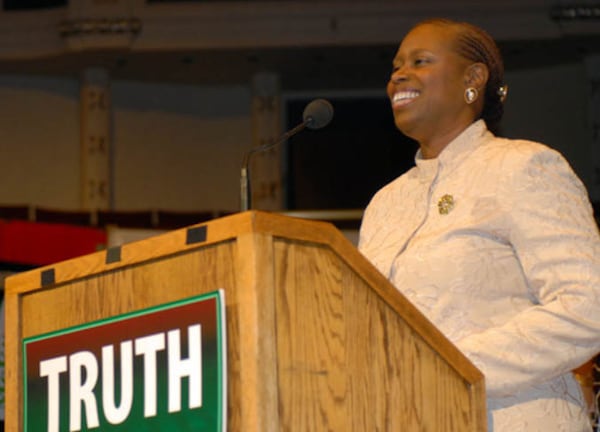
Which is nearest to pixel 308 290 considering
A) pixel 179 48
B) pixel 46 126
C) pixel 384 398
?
pixel 384 398

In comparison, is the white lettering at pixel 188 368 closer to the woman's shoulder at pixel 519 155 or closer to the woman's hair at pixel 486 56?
the woman's shoulder at pixel 519 155

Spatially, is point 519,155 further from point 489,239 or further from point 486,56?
point 486,56

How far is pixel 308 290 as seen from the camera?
137 centimetres

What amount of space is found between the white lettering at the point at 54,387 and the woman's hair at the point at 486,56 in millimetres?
785

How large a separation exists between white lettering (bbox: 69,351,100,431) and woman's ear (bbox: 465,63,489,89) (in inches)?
30.7

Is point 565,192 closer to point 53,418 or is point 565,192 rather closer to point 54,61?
point 53,418

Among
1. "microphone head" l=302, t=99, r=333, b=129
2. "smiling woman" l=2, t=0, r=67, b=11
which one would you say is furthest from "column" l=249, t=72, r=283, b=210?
"microphone head" l=302, t=99, r=333, b=129

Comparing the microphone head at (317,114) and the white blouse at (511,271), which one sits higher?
the microphone head at (317,114)

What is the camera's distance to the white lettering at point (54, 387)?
1501 millimetres

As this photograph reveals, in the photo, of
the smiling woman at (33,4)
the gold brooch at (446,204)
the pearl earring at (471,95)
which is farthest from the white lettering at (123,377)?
the smiling woman at (33,4)

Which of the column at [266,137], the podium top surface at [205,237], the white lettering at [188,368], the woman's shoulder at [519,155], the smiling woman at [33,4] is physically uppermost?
the smiling woman at [33,4]

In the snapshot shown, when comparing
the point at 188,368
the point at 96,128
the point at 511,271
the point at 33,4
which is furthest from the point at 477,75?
the point at 33,4

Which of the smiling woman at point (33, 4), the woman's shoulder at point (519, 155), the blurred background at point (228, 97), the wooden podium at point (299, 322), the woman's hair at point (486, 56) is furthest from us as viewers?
the smiling woman at point (33, 4)

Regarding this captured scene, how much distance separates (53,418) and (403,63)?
787 millimetres
